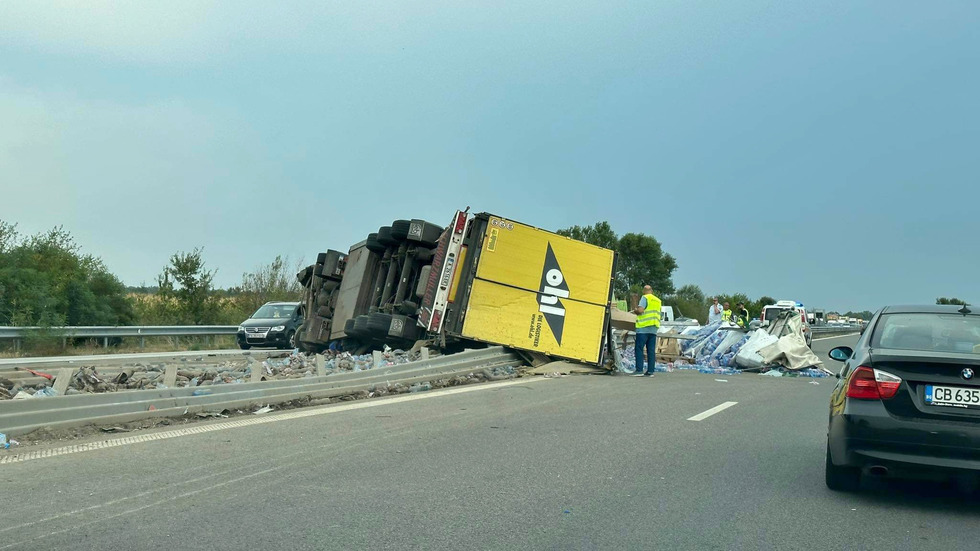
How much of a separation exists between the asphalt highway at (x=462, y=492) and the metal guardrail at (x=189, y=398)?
639 millimetres

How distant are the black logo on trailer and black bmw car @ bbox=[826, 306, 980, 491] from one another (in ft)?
32.3

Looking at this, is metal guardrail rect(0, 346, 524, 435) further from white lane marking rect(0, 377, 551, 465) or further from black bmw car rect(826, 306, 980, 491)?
black bmw car rect(826, 306, 980, 491)

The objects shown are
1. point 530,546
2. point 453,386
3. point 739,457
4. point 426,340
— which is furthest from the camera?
point 426,340

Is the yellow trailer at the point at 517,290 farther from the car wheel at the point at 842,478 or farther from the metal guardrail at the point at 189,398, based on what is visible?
the car wheel at the point at 842,478

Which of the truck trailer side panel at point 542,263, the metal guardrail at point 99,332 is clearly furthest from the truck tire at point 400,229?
the metal guardrail at point 99,332

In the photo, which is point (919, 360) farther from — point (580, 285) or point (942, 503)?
point (580, 285)

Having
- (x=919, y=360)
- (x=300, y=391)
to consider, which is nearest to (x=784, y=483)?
(x=919, y=360)

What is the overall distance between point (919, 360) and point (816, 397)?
8323 millimetres

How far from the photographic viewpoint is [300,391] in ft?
33.2

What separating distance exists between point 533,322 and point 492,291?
1029 mm

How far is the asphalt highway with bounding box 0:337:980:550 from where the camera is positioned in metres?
4.55

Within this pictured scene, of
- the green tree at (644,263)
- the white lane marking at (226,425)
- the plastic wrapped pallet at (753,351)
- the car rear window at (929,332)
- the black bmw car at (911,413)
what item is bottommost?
the white lane marking at (226,425)

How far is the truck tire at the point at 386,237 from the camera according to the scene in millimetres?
16906

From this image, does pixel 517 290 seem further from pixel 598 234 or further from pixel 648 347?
pixel 598 234
